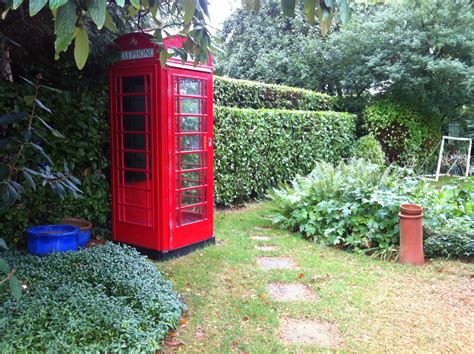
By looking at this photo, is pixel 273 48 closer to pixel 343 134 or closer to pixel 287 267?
pixel 343 134

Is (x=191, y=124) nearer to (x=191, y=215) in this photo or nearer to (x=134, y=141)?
(x=134, y=141)

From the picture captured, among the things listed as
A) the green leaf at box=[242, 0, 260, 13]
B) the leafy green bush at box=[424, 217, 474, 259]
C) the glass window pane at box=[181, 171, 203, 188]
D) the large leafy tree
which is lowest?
the leafy green bush at box=[424, 217, 474, 259]

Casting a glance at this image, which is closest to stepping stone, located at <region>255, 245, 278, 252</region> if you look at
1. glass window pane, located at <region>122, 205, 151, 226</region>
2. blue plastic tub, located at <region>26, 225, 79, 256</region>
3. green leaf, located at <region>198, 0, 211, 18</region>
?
glass window pane, located at <region>122, 205, 151, 226</region>

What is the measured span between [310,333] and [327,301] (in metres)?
0.63

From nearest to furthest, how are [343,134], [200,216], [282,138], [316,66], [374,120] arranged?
[200,216] → [282,138] → [343,134] → [374,120] → [316,66]

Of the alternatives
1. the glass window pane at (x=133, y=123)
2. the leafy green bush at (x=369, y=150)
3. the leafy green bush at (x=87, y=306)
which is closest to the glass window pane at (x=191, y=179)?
the glass window pane at (x=133, y=123)

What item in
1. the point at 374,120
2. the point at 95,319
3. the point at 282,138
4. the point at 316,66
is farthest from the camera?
the point at 316,66

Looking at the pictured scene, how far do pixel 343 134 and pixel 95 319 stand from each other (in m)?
9.33

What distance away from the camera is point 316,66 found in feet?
45.3

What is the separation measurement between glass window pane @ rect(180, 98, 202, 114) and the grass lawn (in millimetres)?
1741

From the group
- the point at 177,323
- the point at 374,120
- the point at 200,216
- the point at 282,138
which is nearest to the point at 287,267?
the point at 200,216

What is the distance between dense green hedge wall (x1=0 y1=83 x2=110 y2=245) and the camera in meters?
4.45

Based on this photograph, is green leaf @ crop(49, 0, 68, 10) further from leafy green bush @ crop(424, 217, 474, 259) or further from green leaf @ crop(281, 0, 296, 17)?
leafy green bush @ crop(424, 217, 474, 259)

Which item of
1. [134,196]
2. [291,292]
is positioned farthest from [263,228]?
[291,292]
